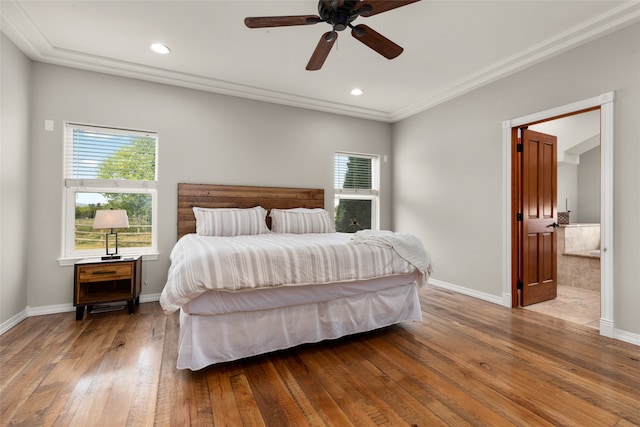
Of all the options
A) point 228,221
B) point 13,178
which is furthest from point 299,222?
point 13,178

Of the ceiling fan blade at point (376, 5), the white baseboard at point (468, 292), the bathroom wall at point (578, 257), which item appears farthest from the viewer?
the bathroom wall at point (578, 257)

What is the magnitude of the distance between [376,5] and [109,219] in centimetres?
307

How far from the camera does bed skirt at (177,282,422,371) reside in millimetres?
1998

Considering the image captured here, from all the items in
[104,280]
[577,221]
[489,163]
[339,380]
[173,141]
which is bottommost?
[339,380]

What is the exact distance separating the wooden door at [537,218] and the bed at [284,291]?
1.54 m

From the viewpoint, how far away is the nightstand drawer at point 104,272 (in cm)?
295

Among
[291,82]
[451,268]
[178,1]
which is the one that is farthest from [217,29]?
[451,268]

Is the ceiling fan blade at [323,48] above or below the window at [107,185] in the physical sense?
above

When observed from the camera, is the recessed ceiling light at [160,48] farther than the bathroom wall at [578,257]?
No

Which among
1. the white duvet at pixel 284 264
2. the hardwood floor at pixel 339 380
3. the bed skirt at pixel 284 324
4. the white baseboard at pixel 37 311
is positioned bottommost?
the hardwood floor at pixel 339 380

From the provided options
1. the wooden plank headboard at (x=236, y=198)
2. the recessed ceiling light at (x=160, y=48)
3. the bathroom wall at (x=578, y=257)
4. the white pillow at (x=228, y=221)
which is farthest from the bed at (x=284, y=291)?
the bathroom wall at (x=578, y=257)

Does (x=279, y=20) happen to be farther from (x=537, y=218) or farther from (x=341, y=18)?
(x=537, y=218)

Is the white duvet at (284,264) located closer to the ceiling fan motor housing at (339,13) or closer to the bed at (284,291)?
the bed at (284,291)

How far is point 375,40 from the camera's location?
222 centimetres
